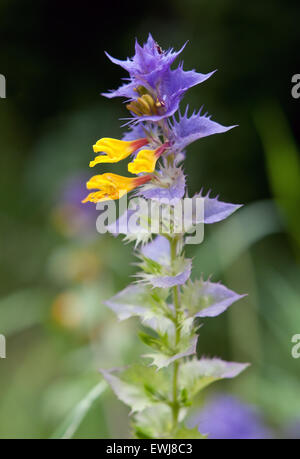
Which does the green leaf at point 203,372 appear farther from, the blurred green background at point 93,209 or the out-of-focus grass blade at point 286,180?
the out-of-focus grass blade at point 286,180

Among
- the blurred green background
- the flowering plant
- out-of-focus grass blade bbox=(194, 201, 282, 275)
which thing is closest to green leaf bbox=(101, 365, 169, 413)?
the flowering plant

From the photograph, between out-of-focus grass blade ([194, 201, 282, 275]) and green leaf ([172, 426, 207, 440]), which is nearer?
green leaf ([172, 426, 207, 440])

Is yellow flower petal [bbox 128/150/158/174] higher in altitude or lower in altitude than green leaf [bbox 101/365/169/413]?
higher

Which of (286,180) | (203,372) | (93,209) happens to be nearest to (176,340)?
(203,372)

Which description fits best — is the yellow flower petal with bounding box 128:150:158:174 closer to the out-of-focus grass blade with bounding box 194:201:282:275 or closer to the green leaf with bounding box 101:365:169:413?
the green leaf with bounding box 101:365:169:413

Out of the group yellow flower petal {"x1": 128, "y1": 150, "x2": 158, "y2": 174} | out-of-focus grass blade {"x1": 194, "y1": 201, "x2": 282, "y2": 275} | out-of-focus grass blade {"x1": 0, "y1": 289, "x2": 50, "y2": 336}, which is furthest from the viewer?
out-of-focus grass blade {"x1": 0, "y1": 289, "x2": 50, "y2": 336}

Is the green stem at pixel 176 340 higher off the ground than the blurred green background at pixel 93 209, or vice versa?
the blurred green background at pixel 93 209

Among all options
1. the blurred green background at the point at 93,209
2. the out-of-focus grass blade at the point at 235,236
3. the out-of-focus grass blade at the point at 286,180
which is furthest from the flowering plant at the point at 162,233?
the out-of-focus grass blade at the point at 286,180

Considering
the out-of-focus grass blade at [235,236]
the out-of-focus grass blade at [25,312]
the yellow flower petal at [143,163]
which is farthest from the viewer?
the out-of-focus grass blade at [25,312]
